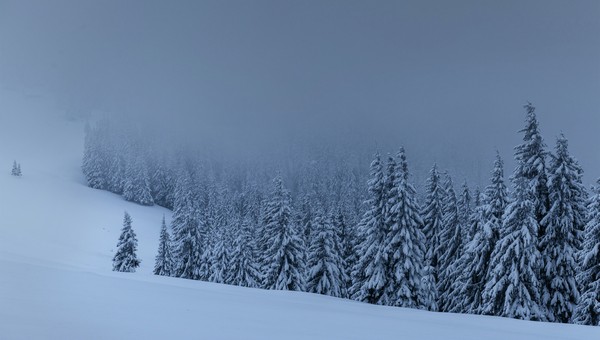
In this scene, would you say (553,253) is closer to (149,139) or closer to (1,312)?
(1,312)

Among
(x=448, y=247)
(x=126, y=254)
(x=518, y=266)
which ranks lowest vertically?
(x=126, y=254)

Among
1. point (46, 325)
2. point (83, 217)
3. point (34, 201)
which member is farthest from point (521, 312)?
point (34, 201)

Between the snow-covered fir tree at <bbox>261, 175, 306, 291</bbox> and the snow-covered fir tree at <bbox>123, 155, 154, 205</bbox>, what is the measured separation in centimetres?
7262

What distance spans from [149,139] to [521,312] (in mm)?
147745

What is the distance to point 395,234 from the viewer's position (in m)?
29.1

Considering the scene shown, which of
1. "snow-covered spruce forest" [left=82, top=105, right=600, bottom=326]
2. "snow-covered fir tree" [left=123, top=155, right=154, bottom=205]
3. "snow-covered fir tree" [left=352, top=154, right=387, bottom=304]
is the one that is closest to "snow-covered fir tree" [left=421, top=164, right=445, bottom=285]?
"snow-covered spruce forest" [left=82, top=105, right=600, bottom=326]

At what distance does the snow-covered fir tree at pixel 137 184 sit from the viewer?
327 ft

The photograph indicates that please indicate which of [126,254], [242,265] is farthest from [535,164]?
[126,254]

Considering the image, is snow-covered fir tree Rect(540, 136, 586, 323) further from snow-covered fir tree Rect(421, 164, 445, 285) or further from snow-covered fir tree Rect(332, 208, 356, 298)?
snow-covered fir tree Rect(332, 208, 356, 298)

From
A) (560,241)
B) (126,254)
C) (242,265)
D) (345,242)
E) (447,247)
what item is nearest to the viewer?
(560,241)

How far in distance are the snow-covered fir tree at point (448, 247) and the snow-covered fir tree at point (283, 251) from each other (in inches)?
492

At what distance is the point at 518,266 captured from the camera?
921 inches

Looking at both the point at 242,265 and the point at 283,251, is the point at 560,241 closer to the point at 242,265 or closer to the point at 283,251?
the point at 283,251

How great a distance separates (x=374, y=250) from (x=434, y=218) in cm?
950
